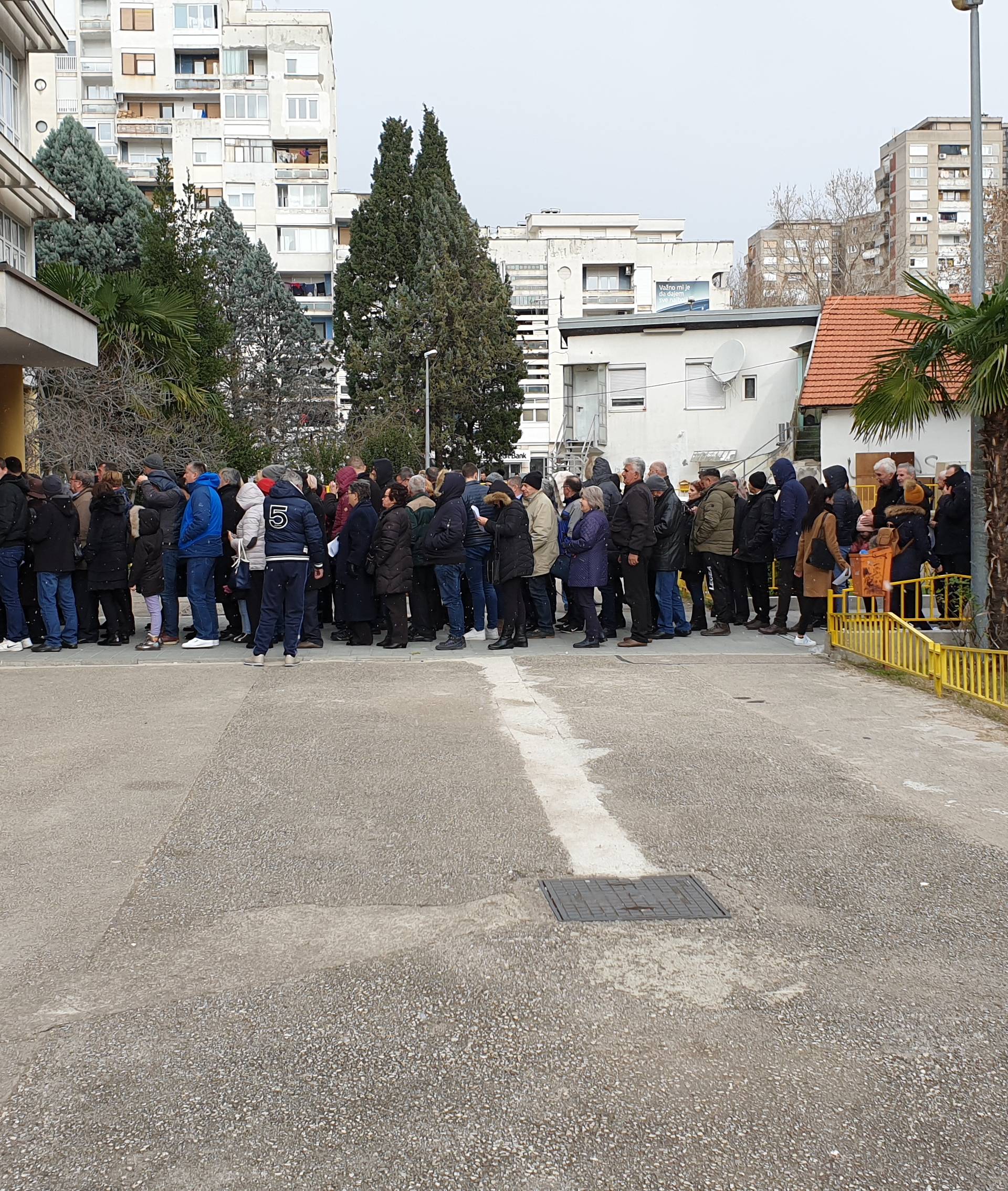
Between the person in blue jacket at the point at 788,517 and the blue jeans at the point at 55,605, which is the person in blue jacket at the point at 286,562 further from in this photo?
the person in blue jacket at the point at 788,517

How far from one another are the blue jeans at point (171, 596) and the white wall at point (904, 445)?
847 inches

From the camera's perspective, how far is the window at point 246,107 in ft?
252

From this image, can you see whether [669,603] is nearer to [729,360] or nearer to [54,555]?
[54,555]

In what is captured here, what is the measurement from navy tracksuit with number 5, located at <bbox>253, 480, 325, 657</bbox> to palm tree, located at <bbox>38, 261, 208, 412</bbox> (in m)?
12.8

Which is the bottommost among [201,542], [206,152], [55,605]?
[55,605]

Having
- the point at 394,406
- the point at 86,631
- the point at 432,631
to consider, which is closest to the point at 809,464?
the point at 432,631

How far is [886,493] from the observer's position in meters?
13.4

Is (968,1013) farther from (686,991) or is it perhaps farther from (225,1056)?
(225,1056)

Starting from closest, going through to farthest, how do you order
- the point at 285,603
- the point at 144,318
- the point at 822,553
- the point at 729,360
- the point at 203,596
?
the point at 285,603 → the point at 822,553 → the point at 203,596 → the point at 144,318 → the point at 729,360

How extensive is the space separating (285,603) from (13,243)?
15.0 m

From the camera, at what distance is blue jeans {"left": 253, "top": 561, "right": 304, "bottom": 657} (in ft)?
39.0

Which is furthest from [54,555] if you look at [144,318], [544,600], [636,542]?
[144,318]

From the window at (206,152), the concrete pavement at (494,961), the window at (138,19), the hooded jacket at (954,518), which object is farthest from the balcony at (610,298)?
the concrete pavement at (494,961)

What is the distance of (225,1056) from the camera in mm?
3785
